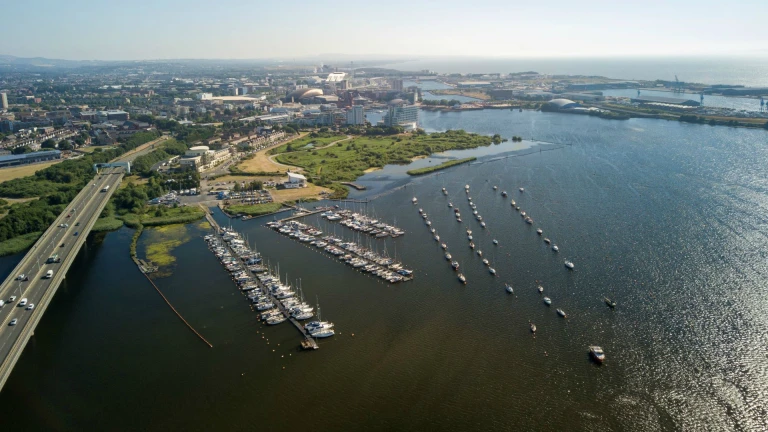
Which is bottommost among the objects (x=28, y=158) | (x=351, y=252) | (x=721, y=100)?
(x=351, y=252)

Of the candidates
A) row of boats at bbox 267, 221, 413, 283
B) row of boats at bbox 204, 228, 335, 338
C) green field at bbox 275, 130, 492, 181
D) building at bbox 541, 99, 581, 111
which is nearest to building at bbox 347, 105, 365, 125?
green field at bbox 275, 130, 492, 181

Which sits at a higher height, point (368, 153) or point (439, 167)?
point (368, 153)

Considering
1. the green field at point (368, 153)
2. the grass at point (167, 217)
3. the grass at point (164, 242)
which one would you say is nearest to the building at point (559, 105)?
the green field at point (368, 153)

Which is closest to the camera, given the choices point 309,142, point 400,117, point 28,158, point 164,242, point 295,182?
point 164,242

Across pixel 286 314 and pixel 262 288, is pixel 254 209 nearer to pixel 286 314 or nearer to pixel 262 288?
pixel 262 288

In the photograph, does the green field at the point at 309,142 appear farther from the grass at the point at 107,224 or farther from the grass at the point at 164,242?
the grass at the point at 164,242

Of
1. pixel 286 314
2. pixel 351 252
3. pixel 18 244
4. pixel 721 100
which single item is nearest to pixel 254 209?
pixel 351 252
